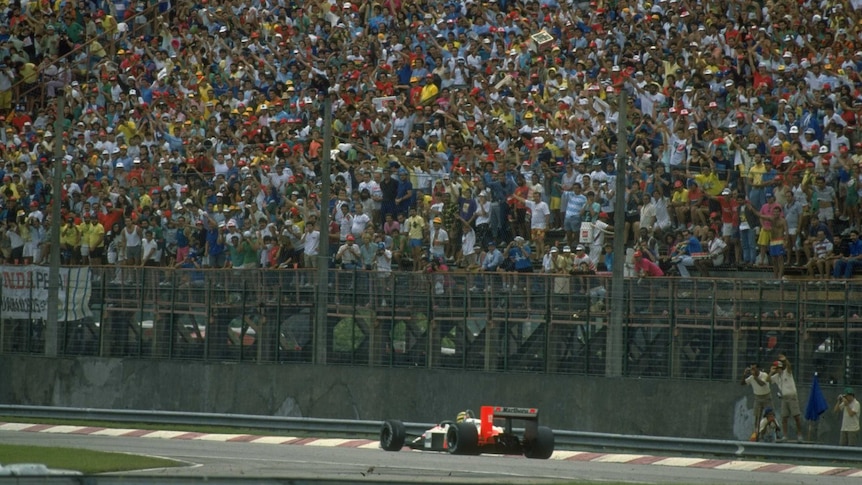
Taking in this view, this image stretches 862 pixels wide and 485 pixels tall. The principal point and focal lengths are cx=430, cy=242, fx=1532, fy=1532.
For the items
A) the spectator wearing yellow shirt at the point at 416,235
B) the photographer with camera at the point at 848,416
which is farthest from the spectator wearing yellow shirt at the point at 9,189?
the photographer with camera at the point at 848,416

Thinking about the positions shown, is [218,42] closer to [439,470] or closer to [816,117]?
[816,117]

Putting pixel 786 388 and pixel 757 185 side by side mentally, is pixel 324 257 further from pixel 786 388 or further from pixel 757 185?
pixel 786 388

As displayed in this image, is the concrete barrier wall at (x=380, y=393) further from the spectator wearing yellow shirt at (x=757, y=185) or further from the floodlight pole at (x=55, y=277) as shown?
the spectator wearing yellow shirt at (x=757, y=185)

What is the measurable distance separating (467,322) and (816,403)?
17.2 feet

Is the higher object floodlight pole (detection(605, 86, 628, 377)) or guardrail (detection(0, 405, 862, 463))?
floodlight pole (detection(605, 86, 628, 377))

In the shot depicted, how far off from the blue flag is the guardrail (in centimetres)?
73

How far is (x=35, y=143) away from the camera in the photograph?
32.8 m

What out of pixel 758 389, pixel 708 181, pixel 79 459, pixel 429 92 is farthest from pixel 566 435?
pixel 429 92

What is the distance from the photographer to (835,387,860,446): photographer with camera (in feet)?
65.6

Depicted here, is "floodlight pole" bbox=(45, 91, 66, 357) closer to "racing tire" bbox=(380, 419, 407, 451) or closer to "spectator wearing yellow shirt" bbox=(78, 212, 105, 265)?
"spectator wearing yellow shirt" bbox=(78, 212, 105, 265)

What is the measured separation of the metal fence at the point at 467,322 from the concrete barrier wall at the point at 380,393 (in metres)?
0.20

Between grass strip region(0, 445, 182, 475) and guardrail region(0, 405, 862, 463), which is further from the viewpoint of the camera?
guardrail region(0, 405, 862, 463)

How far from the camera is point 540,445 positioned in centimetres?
1716

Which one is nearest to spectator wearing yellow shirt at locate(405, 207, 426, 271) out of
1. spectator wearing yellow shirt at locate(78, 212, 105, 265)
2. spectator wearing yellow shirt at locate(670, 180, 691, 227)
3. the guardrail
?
the guardrail
